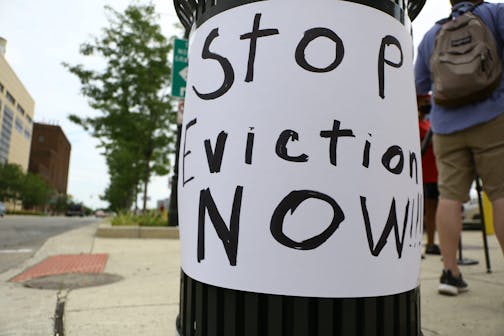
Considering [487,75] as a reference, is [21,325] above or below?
below

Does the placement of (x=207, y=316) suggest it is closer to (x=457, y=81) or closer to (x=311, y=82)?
(x=311, y=82)

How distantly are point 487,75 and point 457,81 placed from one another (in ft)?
0.51

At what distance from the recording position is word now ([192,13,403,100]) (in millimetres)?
1001

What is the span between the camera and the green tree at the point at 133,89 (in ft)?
41.1

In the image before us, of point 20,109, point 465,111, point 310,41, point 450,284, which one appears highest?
point 20,109

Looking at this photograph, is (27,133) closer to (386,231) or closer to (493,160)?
(493,160)

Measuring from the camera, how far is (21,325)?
1792mm

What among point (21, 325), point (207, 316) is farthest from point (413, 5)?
point (21, 325)

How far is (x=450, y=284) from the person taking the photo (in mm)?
2424

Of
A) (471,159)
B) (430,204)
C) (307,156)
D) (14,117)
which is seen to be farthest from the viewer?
(14,117)

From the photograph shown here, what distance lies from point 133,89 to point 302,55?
12.7 meters

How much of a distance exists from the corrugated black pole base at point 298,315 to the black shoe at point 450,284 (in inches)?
60.7

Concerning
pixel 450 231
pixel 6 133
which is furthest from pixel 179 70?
pixel 6 133

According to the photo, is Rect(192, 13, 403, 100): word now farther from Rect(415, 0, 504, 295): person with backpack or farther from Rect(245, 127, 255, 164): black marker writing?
Rect(415, 0, 504, 295): person with backpack
